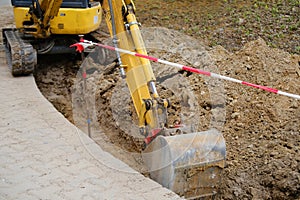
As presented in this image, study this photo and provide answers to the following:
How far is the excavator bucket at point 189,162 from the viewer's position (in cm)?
454

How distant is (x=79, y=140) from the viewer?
5.38m

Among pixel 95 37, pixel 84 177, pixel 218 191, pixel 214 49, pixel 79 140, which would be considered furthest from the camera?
pixel 95 37

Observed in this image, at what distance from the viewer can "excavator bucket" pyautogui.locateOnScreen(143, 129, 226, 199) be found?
14.9ft

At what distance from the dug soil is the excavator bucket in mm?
411

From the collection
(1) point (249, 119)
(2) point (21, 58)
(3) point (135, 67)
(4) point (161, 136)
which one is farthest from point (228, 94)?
(2) point (21, 58)

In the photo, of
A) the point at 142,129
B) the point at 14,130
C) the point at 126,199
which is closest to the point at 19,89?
the point at 14,130

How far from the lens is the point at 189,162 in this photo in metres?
4.58

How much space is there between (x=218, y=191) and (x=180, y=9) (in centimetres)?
705

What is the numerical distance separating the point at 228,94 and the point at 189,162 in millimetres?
2132

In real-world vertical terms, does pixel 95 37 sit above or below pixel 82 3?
below

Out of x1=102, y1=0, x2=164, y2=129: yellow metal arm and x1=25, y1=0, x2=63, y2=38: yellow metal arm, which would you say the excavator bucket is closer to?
x1=102, y1=0, x2=164, y2=129: yellow metal arm

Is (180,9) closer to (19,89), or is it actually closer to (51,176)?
(19,89)

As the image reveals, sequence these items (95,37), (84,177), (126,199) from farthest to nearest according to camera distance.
Result: (95,37), (84,177), (126,199)

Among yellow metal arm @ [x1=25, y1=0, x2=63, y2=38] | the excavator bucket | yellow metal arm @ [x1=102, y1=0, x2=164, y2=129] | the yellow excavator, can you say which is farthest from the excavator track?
the excavator bucket
